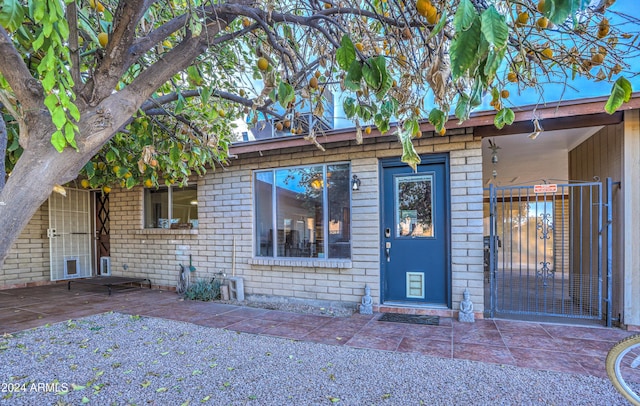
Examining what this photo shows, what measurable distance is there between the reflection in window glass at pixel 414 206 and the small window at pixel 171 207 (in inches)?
151

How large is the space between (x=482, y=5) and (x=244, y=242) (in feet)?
15.6

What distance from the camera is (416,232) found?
4.68m

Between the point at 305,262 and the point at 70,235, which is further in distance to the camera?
the point at 70,235

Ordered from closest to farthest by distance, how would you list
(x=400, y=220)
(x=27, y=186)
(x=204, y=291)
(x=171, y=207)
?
(x=27, y=186), (x=400, y=220), (x=204, y=291), (x=171, y=207)

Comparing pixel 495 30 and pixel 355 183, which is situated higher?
pixel 495 30

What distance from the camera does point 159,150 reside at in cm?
411

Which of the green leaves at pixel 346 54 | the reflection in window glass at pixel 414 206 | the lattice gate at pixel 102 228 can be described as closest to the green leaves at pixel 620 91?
the green leaves at pixel 346 54

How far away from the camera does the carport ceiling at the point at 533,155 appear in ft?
15.4

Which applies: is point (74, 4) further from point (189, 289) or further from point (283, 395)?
point (189, 289)

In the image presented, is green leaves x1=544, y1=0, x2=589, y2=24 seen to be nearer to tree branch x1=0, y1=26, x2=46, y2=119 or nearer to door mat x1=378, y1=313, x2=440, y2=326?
tree branch x1=0, y1=26, x2=46, y2=119

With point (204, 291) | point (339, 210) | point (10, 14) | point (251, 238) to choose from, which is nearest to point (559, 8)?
point (10, 14)

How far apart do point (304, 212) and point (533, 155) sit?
4.22 meters

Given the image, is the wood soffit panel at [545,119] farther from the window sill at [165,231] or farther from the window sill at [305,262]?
the window sill at [165,231]

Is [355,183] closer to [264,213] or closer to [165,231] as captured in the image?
[264,213]
